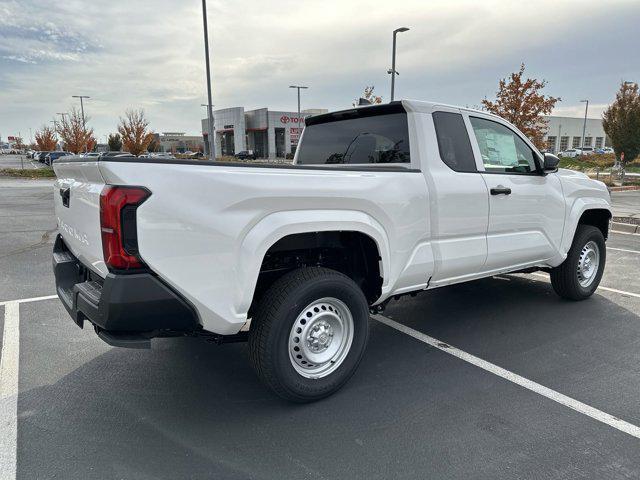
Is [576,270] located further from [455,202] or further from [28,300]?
[28,300]

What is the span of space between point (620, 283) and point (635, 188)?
64.7 ft

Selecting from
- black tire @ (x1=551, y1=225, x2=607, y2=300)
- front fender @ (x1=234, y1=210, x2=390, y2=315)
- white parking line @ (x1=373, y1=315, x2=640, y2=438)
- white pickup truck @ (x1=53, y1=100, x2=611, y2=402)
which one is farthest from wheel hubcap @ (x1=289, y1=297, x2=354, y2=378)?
black tire @ (x1=551, y1=225, x2=607, y2=300)

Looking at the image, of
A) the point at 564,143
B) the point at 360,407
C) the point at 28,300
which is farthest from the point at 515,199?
the point at 564,143

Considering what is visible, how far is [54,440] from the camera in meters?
2.73

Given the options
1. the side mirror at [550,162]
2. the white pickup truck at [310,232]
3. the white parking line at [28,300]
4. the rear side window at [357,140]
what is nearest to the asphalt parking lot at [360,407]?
the white parking line at [28,300]

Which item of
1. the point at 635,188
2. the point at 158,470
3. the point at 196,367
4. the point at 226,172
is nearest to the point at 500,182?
the point at 226,172

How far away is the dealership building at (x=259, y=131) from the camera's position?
68.5m

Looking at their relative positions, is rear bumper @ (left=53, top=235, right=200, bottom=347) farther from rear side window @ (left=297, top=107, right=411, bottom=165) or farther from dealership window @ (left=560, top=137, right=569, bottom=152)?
dealership window @ (left=560, top=137, right=569, bottom=152)

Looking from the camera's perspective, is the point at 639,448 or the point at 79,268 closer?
the point at 639,448

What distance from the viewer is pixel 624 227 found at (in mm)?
11078

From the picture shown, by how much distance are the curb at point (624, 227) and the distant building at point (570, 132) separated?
72.7 metres

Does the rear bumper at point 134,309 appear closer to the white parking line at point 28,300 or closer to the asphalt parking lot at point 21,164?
the white parking line at point 28,300

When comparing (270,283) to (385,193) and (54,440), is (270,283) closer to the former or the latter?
(385,193)

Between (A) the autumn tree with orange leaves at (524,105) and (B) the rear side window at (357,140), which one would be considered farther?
(A) the autumn tree with orange leaves at (524,105)
